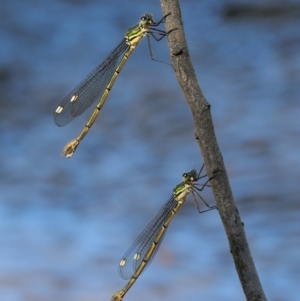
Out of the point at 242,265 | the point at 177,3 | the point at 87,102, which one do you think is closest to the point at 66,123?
the point at 87,102

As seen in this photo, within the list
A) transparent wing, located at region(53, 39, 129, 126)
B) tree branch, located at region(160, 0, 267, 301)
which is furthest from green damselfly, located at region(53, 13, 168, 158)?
tree branch, located at region(160, 0, 267, 301)

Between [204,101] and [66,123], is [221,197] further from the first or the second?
[66,123]

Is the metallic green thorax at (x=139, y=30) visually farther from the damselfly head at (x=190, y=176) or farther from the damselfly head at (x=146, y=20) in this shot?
the damselfly head at (x=190, y=176)

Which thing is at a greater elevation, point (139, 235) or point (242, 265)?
point (139, 235)

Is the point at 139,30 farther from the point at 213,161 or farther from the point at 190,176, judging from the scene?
the point at 213,161

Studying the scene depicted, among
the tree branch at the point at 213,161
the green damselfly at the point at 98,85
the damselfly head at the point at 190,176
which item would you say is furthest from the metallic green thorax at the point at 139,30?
the damselfly head at the point at 190,176

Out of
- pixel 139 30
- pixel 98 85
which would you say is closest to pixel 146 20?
pixel 139 30

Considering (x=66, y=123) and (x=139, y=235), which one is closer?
(x=139, y=235)
